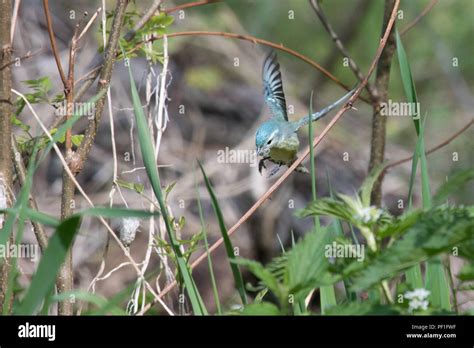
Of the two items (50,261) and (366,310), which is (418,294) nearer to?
(366,310)

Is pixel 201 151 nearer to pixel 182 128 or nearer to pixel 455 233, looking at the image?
pixel 182 128

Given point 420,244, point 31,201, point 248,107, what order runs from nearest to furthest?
point 420,244, point 31,201, point 248,107

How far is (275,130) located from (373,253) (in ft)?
3.16

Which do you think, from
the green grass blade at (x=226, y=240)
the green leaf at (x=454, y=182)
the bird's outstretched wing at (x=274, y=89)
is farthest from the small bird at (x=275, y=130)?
the green leaf at (x=454, y=182)

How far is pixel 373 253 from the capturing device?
107 centimetres

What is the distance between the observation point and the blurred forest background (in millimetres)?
3266

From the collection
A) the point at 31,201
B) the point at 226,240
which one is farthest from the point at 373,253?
the point at 31,201

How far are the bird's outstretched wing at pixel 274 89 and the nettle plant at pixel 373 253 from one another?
934 mm

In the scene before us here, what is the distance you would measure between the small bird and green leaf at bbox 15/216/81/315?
3.17 feet

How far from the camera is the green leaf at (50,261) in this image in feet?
3.35

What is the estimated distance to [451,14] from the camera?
3.30 m
